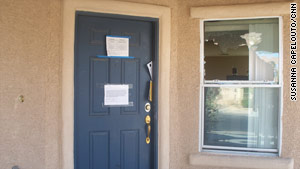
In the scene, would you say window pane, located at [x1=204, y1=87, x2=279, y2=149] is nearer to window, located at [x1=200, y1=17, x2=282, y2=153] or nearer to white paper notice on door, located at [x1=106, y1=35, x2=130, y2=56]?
window, located at [x1=200, y1=17, x2=282, y2=153]

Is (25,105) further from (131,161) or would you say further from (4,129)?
(131,161)

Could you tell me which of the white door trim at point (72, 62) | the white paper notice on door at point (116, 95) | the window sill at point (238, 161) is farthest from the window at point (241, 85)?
the white paper notice on door at point (116, 95)

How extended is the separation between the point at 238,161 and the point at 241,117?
0.60 metres

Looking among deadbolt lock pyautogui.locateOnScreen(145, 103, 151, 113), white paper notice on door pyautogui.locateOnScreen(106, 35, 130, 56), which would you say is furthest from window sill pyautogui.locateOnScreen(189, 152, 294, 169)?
white paper notice on door pyautogui.locateOnScreen(106, 35, 130, 56)

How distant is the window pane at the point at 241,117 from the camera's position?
11.8 feet

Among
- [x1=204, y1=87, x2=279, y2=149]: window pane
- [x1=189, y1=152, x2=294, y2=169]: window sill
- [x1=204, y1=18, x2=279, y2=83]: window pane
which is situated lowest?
[x1=189, y1=152, x2=294, y2=169]: window sill

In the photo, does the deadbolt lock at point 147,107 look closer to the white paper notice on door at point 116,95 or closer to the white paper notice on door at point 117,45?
the white paper notice on door at point 116,95

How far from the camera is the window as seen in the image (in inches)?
141

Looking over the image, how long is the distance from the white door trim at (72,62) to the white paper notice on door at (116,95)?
0.45m

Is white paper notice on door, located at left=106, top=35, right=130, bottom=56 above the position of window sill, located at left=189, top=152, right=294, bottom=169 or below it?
above

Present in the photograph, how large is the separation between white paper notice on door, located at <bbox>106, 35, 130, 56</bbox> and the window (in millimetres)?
1070

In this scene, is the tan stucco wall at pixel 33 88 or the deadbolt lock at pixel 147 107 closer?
the tan stucco wall at pixel 33 88

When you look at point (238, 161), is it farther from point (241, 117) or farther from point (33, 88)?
point (33, 88)

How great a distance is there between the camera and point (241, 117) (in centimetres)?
367
